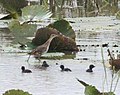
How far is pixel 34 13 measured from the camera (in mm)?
7285

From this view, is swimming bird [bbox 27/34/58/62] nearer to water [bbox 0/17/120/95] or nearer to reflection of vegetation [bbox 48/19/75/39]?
water [bbox 0/17/120/95]

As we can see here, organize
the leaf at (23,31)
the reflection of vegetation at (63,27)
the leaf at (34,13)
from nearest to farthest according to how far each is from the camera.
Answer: the reflection of vegetation at (63,27)
the leaf at (23,31)
the leaf at (34,13)

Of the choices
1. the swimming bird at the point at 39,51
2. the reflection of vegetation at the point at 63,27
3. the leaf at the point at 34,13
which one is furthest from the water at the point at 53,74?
the leaf at the point at 34,13

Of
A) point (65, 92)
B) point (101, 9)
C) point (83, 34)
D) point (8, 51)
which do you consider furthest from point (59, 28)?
point (101, 9)

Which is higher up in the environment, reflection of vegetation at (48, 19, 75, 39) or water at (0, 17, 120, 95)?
reflection of vegetation at (48, 19, 75, 39)

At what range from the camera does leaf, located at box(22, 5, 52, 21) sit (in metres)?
7.22

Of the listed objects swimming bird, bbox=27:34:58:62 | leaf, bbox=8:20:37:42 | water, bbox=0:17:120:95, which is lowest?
water, bbox=0:17:120:95

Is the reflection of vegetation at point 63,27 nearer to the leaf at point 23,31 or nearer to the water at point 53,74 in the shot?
the water at point 53,74

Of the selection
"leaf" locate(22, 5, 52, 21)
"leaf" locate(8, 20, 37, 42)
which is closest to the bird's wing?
"leaf" locate(8, 20, 37, 42)

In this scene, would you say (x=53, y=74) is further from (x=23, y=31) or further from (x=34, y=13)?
(x=34, y=13)

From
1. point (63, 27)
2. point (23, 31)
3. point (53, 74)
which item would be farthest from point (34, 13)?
point (53, 74)

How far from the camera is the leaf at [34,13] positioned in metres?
7.22

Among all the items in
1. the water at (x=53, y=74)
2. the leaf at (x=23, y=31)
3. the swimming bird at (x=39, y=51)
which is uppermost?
the leaf at (x=23, y=31)

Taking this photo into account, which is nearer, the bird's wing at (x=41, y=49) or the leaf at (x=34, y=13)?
the bird's wing at (x=41, y=49)
